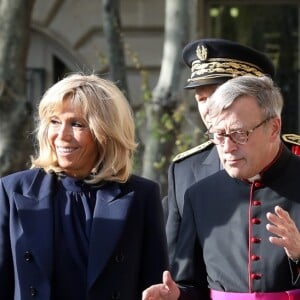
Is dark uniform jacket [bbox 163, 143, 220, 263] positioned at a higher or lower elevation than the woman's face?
lower

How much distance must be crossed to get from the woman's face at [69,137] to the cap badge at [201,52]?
3.20ft

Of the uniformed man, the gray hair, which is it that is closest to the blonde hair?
the uniformed man

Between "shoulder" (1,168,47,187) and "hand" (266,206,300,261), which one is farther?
"shoulder" (1,168,47,187)

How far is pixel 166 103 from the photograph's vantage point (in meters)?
8.28

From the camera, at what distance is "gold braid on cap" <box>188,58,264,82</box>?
203 inches

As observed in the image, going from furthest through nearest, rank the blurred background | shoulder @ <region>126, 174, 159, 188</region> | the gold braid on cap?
the blurred background < the gold braid on cap < shoulder @ <region>126, 174, 159, 188</region>

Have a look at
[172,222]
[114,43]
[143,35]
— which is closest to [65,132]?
[172,222]

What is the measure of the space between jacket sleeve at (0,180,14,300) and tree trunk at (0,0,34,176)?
11.6 feet

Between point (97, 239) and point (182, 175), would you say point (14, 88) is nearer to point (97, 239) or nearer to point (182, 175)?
point (182, 175)

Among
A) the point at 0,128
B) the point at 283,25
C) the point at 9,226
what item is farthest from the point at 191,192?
the point at 283,25

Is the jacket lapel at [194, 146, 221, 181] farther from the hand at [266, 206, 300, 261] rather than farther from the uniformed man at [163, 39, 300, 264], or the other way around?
the hand at [266, 206, 300, 261]

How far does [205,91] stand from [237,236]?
3.29ft

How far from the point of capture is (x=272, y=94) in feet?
13.6

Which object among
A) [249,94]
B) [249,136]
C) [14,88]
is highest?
[14,88]
